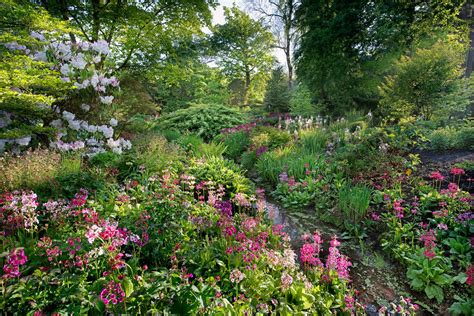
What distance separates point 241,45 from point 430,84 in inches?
658

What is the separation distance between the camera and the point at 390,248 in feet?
10.8

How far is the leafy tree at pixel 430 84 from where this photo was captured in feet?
22.7

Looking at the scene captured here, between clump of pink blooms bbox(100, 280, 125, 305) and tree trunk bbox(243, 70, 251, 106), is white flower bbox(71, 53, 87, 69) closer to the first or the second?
clump of pink blooms bbox(100, 280, 125, 305)

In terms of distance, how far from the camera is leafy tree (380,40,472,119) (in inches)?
273

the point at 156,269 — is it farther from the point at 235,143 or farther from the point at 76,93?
the point at 235,143

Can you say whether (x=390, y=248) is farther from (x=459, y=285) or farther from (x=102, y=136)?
(x=102, y=136)

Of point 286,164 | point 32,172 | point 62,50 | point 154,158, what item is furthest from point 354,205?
point 62,50

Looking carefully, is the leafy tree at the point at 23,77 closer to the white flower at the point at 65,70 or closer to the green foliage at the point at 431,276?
the white flower at the point at 65,70

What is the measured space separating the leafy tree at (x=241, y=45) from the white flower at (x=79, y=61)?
1751cm

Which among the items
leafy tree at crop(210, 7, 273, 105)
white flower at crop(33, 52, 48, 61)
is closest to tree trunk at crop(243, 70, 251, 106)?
leafy tree at crop(210, 7, 273, 105)

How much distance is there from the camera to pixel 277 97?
1317 cm

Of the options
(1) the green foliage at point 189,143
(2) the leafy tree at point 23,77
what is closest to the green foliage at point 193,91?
(1) the green foliage at point 189,143

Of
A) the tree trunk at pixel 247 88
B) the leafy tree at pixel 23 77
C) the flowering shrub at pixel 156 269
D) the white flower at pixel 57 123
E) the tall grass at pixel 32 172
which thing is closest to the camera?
the flowering shrub at pixel 156 269

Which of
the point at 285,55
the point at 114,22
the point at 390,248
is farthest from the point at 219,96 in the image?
the point at 390,248
